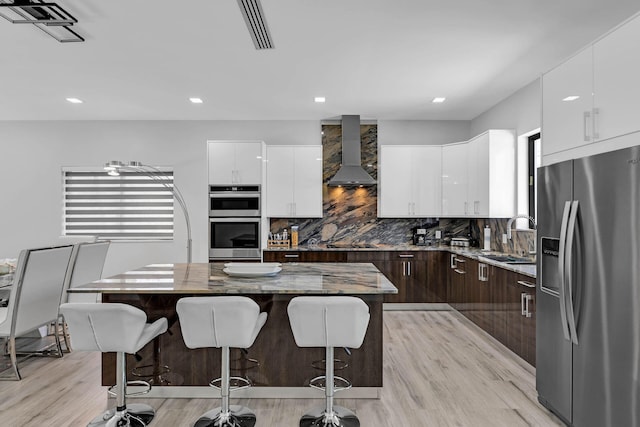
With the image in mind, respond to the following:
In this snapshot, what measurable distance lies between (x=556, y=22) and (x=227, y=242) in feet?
14.0

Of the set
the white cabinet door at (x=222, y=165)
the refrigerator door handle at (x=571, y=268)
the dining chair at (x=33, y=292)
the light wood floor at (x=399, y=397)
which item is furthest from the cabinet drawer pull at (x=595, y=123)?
the white cabinet door at (x=222, y=165)

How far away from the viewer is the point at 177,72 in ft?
13.3

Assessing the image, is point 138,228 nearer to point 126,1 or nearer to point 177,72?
point 177,72

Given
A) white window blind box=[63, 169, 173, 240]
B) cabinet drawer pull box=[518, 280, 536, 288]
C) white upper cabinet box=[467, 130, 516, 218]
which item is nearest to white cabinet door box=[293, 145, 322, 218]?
white window blind box=[63, 169, 173, 240]

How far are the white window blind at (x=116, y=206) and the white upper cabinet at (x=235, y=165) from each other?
1078mm

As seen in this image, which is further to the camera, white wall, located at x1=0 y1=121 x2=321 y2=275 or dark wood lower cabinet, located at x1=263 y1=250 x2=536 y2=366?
white wall, located at x1=0 y1=121 x2=321 y2=275

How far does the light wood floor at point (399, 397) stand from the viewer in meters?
2.59

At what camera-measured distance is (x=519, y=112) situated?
15.2 feet

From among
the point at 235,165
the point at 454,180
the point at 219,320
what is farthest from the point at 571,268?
the point at 235,165

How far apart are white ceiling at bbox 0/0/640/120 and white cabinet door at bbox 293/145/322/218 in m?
0.59

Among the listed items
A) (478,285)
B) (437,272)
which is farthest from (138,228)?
(478,285)

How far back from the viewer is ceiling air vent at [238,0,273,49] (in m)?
2.50

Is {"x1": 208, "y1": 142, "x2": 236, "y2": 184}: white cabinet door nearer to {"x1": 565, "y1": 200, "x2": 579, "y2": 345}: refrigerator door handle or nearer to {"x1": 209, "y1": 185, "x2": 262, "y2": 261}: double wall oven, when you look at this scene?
{"x1": 209, "y1": 185, "x2": 262, "y2": 261}: double wall oven

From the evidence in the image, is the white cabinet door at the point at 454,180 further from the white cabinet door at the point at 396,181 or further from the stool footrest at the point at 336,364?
the stool footrest at the point at 336,364
